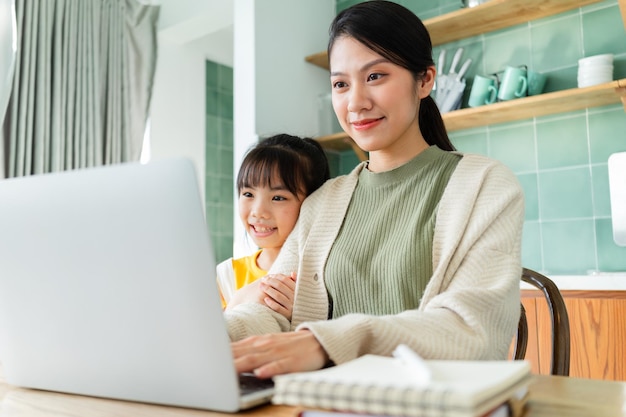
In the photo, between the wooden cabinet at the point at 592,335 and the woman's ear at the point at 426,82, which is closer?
the woman's ear at the point at 426,82

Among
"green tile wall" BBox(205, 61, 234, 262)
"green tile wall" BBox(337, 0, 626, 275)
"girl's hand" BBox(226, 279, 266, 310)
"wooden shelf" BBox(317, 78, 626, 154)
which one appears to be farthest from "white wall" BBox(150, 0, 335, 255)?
"girl's hand" BBox(226, 279, 266, 310)

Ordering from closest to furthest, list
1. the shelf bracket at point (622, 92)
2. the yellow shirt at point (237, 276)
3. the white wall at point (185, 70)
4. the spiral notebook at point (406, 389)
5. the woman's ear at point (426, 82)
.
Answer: the spiral notebook at point (406, 389) → the woman's ear at point (426, 82) → the yellow shirt at point (237, 276) → the shelf bracket at point (622, 92) → the white wall at point (185, 70)

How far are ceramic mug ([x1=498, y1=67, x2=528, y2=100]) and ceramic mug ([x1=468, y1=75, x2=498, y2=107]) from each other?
8 cm

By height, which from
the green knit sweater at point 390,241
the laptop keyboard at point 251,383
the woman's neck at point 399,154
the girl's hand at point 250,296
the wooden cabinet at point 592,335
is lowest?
the wooden cabinet at point 592,335

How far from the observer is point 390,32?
1019mm

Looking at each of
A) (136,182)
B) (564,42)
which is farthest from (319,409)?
(564,42)

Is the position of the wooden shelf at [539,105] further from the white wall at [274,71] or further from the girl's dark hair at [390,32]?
the girl's dark hair at [390,32]

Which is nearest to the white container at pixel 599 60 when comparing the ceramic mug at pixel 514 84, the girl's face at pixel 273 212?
the ceramic mug at pixel 514 84

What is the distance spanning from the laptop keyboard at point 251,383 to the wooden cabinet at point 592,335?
164 centimetres

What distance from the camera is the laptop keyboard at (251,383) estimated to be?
0.61 m

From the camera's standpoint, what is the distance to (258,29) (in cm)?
307

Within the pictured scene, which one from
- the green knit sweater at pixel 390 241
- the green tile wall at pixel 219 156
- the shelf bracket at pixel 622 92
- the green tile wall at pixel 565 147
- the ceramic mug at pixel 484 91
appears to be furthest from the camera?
the green tile wall at pixel 219 156

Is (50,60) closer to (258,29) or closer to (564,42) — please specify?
(258,29)

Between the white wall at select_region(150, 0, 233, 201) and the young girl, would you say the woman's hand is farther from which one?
the white wall at select_region(150, 0, 233, 201)
